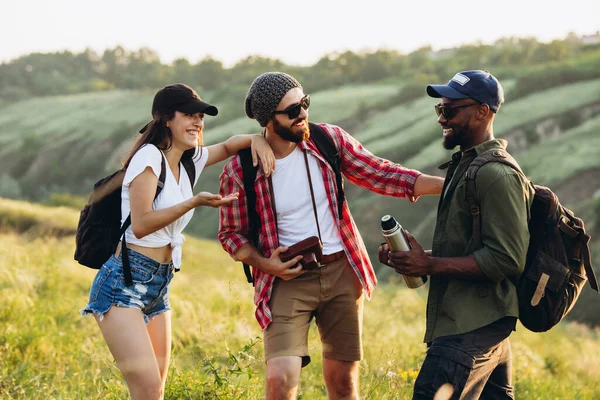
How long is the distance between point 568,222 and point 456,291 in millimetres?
633

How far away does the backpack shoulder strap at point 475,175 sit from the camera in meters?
3.94

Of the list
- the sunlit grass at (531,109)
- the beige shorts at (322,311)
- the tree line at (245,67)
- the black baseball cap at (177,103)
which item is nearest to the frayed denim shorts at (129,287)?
the beige shorts at (322,311)

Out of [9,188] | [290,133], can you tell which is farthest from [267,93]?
[9,188]

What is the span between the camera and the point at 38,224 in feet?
63.7

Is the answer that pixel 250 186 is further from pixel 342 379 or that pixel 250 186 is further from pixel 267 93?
pixel 342 379

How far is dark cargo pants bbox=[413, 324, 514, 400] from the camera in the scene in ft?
12.8

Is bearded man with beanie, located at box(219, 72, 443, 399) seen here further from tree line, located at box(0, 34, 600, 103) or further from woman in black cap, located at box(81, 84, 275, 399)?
tree line, located at box(0, 34, 600, 103)

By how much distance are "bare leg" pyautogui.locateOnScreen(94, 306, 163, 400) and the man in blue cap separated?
4.39 feet

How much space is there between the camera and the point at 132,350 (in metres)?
4.30

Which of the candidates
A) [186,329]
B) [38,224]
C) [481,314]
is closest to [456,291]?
[481,314]

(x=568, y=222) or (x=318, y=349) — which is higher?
(x=568, y=222)

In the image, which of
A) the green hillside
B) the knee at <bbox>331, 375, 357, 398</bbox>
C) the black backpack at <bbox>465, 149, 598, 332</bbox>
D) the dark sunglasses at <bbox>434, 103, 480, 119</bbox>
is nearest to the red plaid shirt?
the knee at <bbox>331, 375, 357, 398</bbox>

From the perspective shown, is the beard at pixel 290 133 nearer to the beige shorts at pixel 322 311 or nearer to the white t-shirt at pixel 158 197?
the white t-shirt at pixel 158 197

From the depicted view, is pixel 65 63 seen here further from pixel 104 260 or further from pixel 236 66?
pixel 104 260
